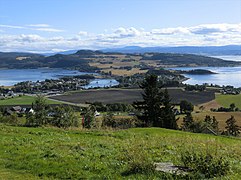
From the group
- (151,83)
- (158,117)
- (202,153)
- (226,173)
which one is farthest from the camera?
(151,83)

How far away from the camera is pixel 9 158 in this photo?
10609 mm

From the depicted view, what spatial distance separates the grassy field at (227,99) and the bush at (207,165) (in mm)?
82187

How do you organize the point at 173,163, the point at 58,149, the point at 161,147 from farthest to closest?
1. the point at 161,147
2. the point at 58,149
3. the point at 173,163

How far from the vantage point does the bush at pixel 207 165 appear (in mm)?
7699

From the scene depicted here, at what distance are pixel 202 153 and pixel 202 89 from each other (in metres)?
112

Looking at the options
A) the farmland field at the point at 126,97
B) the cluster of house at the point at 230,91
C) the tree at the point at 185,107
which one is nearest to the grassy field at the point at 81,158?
the tree at the point at 185,107

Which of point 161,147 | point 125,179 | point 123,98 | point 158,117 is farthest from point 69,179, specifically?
point 123,98

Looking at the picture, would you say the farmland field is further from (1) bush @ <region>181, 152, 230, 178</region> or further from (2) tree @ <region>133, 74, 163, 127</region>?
(1) bush @ <region>181, 152, 230, 178</region>

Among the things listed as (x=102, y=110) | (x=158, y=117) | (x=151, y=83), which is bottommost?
(x=102, y=110)

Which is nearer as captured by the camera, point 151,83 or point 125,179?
point 125,179

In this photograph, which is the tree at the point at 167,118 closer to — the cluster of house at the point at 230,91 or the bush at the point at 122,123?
the bush at the point at 122,123

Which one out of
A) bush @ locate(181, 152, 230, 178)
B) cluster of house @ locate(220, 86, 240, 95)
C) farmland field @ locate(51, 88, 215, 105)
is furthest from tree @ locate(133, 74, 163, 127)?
cluster of house @ locate(220, 86, 240, 95)

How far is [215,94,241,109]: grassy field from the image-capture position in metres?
89.8

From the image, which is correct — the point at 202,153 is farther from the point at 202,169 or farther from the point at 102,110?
the point at 102,110
